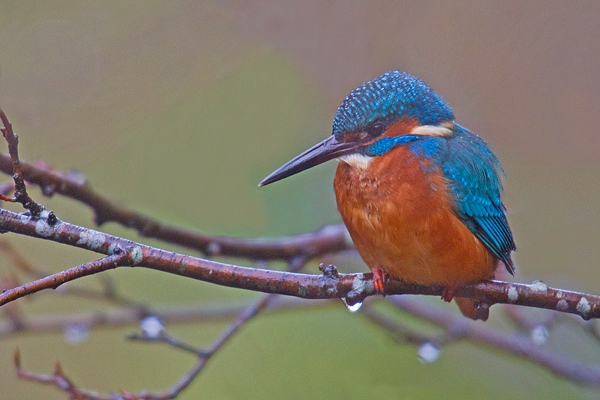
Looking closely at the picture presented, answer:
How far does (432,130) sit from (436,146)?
0.15 m

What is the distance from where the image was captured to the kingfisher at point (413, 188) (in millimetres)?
2543

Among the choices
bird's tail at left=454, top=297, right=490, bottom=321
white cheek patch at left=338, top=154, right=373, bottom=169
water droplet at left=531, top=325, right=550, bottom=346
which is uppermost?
white cheek patch at left=338, top=154, right=373, bottom=169

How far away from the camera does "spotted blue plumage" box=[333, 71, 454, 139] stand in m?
2.74

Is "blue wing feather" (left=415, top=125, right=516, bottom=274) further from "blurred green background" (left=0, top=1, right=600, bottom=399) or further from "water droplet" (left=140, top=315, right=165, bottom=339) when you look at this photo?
→ "blurred green background" (left=0, top=1, right=600, bottom=399)

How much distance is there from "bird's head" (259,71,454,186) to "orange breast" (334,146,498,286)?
72 millimetres

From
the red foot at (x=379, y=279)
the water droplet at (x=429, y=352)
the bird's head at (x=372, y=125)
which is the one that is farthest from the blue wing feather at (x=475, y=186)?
the water droplet at (x=429, y=352)

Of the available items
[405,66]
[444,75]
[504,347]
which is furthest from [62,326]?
[444,75]

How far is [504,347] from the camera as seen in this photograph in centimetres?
342

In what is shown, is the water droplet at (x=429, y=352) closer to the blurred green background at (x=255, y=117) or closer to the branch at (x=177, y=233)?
the branch at (x=177, y=233)

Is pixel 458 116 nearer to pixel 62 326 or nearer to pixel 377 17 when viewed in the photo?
pixel 377 17

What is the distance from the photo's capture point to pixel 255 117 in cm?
515

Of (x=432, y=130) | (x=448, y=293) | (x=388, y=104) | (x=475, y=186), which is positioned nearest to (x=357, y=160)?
(x=388, y=104)

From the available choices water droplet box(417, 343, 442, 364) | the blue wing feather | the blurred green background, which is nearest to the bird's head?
the blue wing feather

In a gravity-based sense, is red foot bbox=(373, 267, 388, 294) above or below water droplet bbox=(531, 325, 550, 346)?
above
